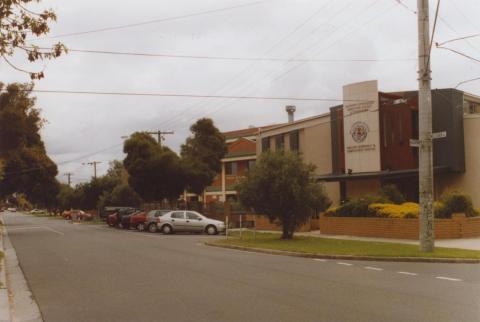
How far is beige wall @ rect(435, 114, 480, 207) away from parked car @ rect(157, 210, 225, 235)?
1329 centimetres

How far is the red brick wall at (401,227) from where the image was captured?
77.9 ft

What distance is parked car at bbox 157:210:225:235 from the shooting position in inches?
1337

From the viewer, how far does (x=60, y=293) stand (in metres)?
11.3

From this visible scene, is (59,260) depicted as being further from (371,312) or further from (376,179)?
(376,179)

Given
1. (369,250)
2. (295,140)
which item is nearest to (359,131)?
(295,140)

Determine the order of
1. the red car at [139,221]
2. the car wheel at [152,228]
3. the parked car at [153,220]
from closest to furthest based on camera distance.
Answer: the parked car at [153,220], the car wheel at [152,228], the red car at [139,221]

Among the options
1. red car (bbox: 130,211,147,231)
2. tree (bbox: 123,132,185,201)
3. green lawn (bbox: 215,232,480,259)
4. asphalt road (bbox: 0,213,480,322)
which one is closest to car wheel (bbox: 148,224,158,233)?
red car (bbox: 130,211,147,231)

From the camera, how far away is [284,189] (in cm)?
2506

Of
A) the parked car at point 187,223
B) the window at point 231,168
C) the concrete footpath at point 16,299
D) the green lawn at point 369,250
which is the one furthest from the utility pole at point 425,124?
the window at point 231,168

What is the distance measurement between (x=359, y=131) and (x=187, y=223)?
11.4 m

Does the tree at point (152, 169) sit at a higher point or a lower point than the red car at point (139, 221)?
higher

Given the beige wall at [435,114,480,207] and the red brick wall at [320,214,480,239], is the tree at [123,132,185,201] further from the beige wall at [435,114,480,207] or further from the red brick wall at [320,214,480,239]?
the beige wall at [435,114,480,207]

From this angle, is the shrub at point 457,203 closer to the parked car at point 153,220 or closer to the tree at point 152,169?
the parked car at point 153,220

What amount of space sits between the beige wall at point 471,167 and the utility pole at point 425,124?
13.7 meters
